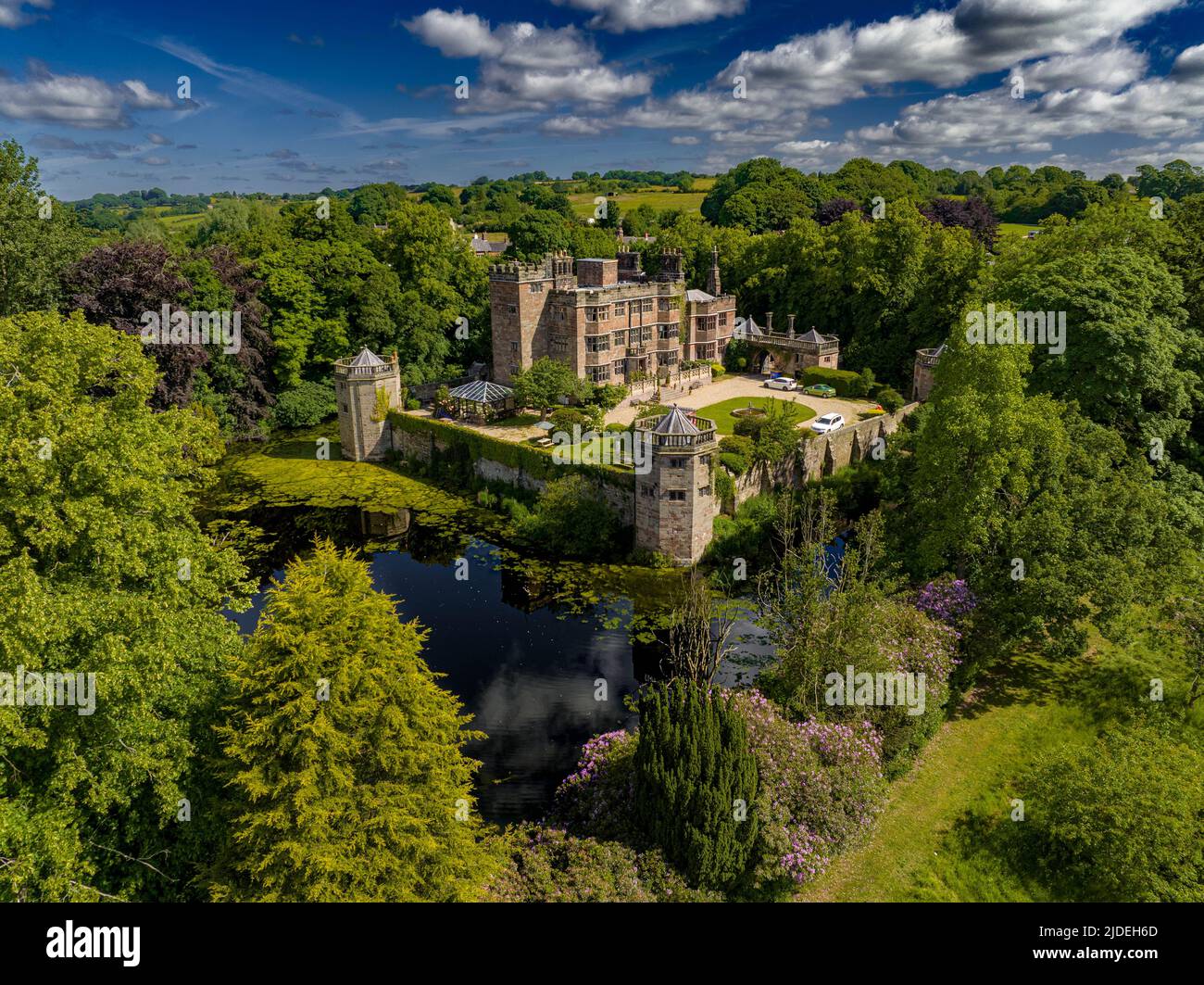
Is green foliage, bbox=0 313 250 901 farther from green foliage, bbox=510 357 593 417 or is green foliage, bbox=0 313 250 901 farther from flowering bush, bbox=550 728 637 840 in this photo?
green foliage, bbox=510 357 593 417

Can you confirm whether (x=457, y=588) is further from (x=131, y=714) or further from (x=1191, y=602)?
(x=1191, y=602)

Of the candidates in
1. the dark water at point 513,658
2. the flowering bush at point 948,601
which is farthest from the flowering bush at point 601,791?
the flowering bush at point 948,601

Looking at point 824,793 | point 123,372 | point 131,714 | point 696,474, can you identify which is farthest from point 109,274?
point 824,793

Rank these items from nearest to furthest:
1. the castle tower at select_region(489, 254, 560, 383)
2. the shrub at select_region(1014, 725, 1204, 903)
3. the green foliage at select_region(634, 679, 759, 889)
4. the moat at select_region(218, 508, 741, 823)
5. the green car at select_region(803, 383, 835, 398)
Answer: the shrub at select_region(1014, 725, 1204, 903)
the green foliage at select_region(634, 679, 759, 889)
the moat at select_region(218, 508, 741, 823)
the castle tower at select_region(489, 254, 560, 383)
the green car at select_region(803, 383, 835, 398)

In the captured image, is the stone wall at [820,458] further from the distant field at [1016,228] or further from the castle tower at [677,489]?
the distant field at [1016,228]

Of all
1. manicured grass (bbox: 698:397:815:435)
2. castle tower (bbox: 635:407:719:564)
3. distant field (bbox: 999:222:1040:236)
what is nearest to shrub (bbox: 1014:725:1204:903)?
castle tower (bbox: 635:407:719:564)

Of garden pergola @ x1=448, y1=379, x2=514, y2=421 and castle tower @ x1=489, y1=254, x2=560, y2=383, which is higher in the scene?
castle tower @ x1=489, y1=254, x2=560, y2=383

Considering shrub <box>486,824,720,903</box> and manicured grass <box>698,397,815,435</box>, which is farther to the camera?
manicured grass <box>698,397,815,435</box>

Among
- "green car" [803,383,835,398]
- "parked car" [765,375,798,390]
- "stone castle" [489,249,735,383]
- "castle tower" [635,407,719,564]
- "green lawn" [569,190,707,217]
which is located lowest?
"castle tower" [635,407,719,564]
